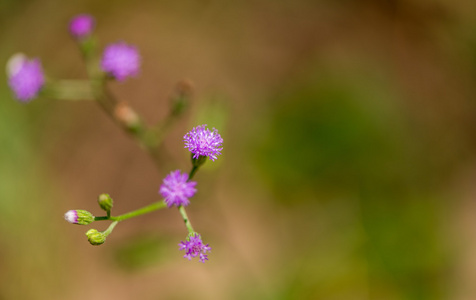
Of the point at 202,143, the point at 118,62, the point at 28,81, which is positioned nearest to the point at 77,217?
the point at 202,143

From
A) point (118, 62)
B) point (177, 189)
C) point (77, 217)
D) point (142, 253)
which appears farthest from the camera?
point (142, 253)

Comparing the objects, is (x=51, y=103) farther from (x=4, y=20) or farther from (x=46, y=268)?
(x=46, y=268)

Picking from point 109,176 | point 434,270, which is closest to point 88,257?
point 109,176

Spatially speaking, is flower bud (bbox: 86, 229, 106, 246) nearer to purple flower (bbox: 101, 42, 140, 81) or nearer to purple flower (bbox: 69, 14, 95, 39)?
purple flower (bbox: 101, 42, 140, 81)

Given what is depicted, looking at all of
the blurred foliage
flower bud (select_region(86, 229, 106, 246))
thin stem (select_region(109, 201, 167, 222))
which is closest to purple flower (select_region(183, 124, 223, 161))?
thin stem (select_region(109, 201, 167, 222))

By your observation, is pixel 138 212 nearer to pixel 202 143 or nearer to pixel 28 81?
pixel 202 143

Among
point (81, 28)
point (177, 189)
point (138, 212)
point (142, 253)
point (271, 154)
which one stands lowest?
point (177, 189)
